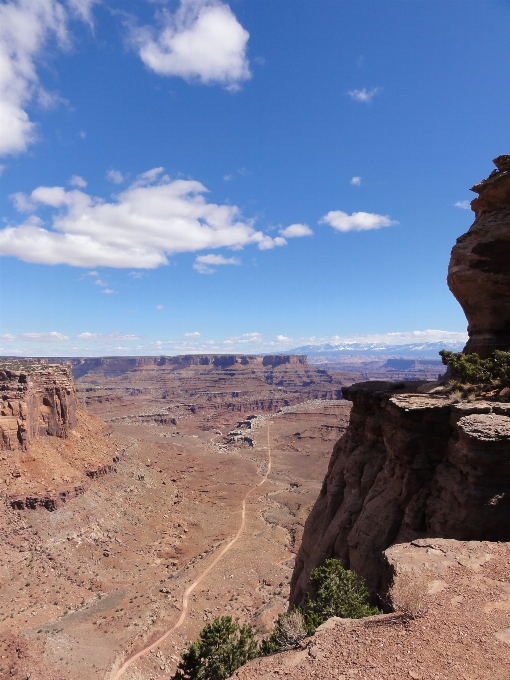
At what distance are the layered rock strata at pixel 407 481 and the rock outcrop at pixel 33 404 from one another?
115 feet

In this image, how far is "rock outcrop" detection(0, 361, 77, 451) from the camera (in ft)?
143

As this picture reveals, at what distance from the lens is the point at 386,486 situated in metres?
19.4

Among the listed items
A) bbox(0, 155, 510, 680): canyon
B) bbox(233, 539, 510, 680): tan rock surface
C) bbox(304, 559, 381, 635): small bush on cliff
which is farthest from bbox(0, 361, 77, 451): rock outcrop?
bbox(233, 539, 510, 680): tan rock surface

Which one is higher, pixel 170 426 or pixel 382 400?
pixel 382 400

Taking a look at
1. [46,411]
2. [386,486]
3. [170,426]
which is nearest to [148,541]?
[46,411]

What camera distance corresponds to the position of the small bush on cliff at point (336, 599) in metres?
13.3

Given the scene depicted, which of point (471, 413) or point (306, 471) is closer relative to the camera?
point (471, 413)

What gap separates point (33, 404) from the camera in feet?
159

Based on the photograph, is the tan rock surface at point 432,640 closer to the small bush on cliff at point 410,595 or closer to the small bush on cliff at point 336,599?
the small bush on cliff at point 410,595

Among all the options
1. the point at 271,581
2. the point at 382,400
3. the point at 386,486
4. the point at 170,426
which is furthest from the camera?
the point at 170,426

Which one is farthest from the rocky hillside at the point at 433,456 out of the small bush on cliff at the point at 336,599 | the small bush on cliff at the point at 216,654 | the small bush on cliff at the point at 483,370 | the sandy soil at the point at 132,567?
the sandy soil at the point at 132,567

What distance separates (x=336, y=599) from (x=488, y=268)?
62.9ft

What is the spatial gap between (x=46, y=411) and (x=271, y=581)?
3460 cm

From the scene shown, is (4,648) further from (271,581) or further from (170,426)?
(170,426)
